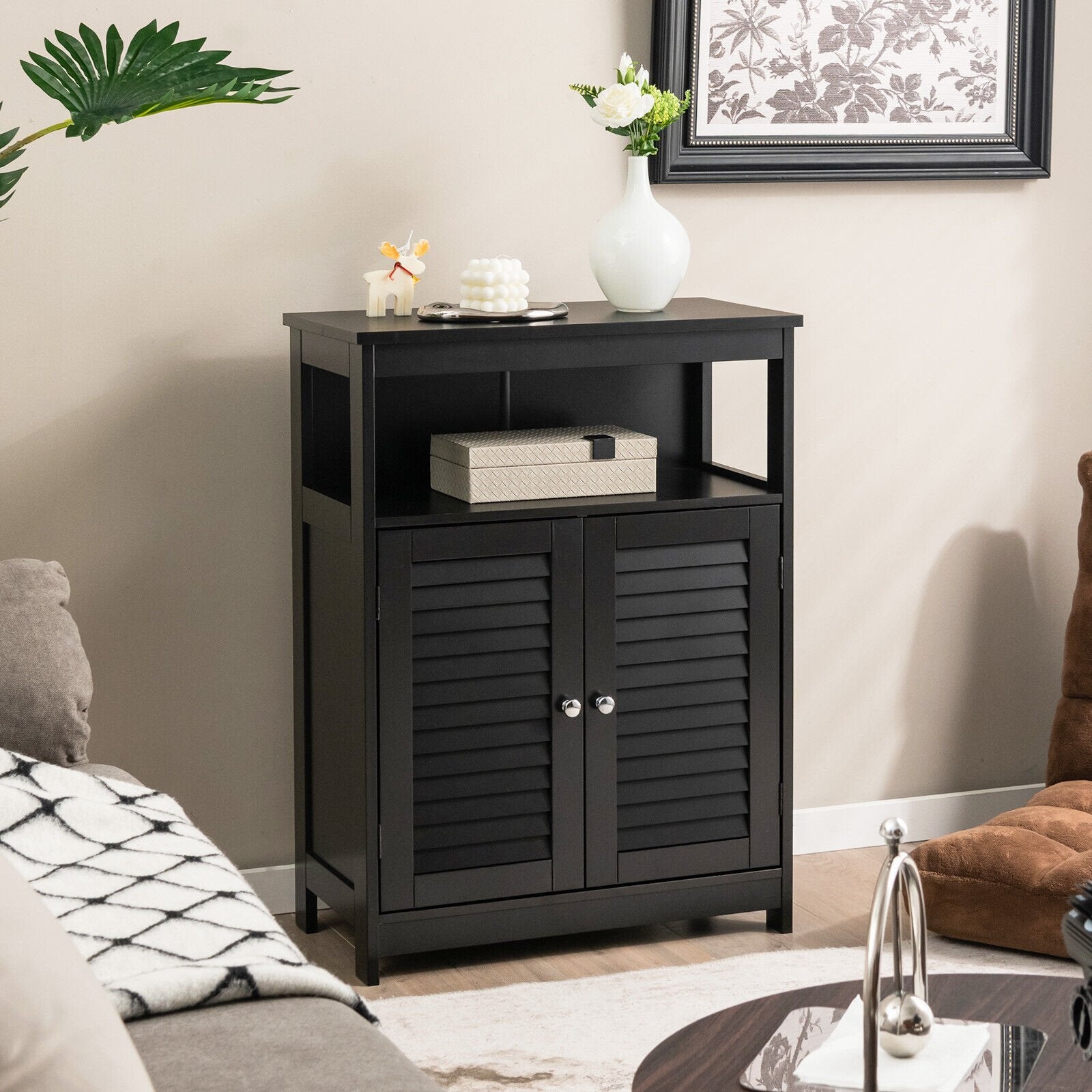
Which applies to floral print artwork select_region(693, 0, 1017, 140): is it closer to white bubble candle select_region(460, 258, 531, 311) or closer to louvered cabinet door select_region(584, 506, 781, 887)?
white bubble candle select_region(460, 258, 531, 311)

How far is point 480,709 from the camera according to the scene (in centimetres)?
264

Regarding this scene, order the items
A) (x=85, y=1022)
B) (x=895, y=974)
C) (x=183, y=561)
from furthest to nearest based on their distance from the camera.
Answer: (x=183, y=561) → (x=895, y=974) → (x=85, y=1022)

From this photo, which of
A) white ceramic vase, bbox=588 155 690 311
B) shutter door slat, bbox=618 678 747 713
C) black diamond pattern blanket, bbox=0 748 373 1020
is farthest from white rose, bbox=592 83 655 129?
black diamond pattern blanket, bbox=0 748 373 1020

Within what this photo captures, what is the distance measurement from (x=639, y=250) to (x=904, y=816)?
56.6 inches

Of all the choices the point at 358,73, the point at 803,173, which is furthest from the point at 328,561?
the point at 803,173

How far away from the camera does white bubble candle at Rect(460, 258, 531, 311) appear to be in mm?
2662

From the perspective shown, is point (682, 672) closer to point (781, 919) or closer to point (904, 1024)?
point (781, 919)

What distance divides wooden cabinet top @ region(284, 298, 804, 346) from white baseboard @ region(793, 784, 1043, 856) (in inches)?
43.2

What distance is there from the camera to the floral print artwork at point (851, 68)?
3.03 m

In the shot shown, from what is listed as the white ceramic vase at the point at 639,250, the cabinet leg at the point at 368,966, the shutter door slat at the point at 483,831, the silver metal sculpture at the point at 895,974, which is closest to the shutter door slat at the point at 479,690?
the shutter door slat at the point at 483,831

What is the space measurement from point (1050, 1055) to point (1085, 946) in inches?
18.0

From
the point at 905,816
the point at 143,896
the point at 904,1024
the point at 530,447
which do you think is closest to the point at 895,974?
the point at 904,1024

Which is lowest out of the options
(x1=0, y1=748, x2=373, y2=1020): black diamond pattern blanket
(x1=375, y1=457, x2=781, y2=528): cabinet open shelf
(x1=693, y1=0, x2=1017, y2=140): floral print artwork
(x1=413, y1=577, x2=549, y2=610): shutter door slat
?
(x1=0, y1=748, x2=373, y2=1020): black diamond pattern blanket

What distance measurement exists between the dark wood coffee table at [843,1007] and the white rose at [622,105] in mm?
1569
